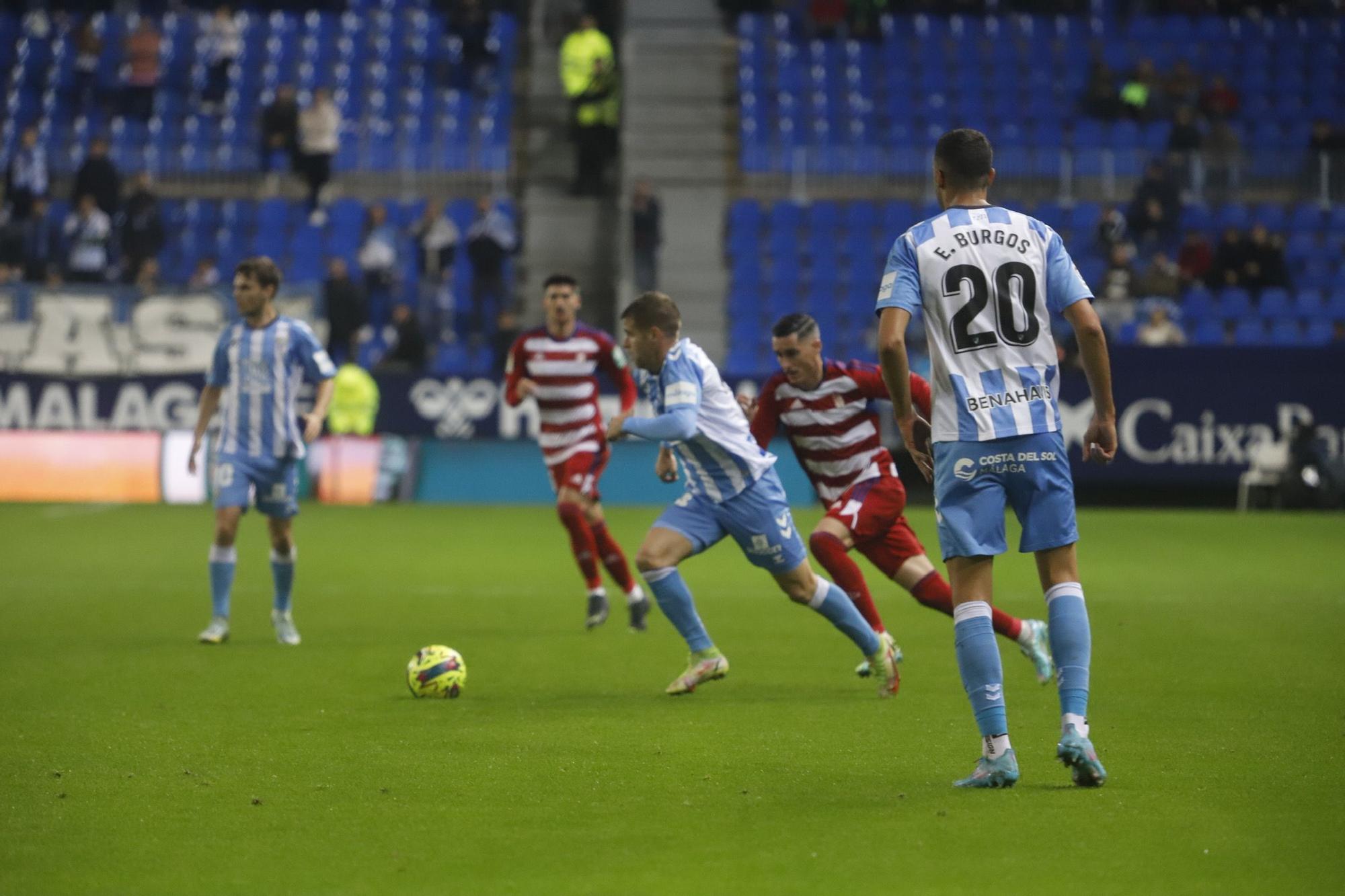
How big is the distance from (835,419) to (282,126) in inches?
694

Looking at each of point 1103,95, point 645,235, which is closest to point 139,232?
point 645,235

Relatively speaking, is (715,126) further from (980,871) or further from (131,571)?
(980,871)

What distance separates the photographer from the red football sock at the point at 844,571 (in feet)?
27.9

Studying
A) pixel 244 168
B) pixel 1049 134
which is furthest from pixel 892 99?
pixel 244 168

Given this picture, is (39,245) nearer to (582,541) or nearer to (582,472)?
(582,472)

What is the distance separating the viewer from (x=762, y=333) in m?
23.2

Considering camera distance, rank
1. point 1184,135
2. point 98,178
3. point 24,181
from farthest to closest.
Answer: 1. point 1184,135
2. point 24,181
3. point 98,178

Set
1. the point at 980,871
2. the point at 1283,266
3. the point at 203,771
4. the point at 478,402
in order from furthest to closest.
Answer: the point at 1283,266 < the point at 478,402 < the point at 203,771 < the point at 980,871

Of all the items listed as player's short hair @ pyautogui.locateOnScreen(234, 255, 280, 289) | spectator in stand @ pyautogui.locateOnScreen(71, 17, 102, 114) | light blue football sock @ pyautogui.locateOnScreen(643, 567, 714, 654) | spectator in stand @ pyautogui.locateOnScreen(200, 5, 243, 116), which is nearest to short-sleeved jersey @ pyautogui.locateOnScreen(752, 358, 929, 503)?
light blue football sock @ pyautogui.locateOnScreen(643, 567, 714, 654)

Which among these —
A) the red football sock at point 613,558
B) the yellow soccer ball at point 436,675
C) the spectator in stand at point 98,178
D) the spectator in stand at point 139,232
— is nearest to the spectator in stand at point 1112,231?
the spectator in stand at point 139,232

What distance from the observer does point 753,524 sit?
803 cm

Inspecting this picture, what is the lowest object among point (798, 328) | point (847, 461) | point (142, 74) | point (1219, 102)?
point (847, 461)

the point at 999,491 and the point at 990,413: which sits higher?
the point at 990,413

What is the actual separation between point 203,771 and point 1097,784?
3127 mm
